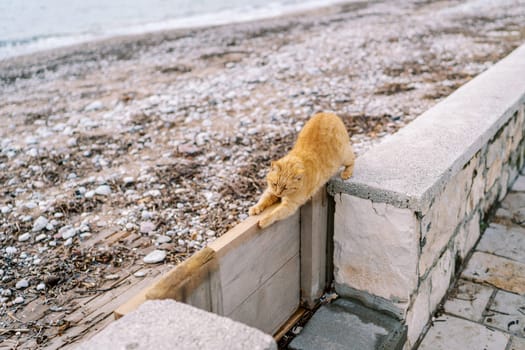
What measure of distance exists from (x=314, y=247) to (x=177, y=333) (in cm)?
146

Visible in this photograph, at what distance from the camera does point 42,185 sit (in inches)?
211

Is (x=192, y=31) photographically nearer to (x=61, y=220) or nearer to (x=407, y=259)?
(x=61, y=220)

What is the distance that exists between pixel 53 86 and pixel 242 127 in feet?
18.0

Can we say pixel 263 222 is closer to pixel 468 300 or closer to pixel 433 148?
pixel 433 148

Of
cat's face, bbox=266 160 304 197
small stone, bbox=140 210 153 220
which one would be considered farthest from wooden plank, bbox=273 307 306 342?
small stone, bbox=140 210 153 220

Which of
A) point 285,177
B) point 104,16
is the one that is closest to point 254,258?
point 285,177

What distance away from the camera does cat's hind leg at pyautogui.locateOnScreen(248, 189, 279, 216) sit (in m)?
2.92

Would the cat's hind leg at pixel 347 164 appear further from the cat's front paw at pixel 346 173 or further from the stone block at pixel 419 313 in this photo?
the stone block at pixel 419 313

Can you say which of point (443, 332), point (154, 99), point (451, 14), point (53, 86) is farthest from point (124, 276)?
point (451, 14)

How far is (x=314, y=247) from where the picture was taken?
10.5ft

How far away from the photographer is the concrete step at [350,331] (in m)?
2.82

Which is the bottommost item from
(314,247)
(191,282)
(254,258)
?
(314,247)

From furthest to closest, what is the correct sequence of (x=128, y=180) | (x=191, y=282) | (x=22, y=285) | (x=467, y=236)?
(x=128, y=180) < (x=467, y=236) < (x=22, y=285) < (x=191, y=282)

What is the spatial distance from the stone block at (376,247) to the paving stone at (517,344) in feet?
2.43
